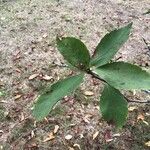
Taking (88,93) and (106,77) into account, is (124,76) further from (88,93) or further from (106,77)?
(88,93)

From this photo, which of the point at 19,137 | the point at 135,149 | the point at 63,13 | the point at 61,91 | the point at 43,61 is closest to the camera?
the point at 61,91

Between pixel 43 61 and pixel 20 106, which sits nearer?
pixel 20 106

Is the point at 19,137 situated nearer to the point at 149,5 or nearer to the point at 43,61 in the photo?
the point at 43,61

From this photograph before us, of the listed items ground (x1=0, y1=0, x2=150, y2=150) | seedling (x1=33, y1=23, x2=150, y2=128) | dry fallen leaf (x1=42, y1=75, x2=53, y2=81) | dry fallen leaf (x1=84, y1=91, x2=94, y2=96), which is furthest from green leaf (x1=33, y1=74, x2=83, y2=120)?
dry fallen leaf (x1=42, y1=75, x2=53, y2=81)

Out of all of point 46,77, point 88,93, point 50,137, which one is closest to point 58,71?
point 46,77

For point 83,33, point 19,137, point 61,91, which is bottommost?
point 19,137

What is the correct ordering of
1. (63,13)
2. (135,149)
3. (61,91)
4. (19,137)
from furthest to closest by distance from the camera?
(63,13)
(19,137)
(135,149)
(61,91)

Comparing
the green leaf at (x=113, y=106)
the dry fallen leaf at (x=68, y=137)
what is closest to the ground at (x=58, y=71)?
the dry fallen leaf at (x=68, y=137)

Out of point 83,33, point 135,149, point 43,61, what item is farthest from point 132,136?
point 83,33

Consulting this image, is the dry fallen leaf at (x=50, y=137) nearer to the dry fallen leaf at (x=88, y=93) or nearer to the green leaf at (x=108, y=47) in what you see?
the dry fallen leaf at (x=88, y=93)

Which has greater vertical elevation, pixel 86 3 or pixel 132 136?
pixel 86 3
